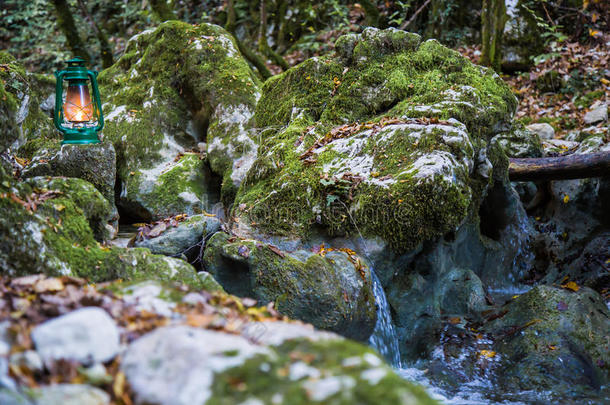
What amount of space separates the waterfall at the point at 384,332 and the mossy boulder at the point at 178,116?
261cm

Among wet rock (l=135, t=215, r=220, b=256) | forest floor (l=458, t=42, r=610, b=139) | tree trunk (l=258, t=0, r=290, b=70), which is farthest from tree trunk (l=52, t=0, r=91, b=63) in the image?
forest floor (l=458, t=42, r=610, b=139)

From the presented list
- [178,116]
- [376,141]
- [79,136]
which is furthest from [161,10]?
[376,141]

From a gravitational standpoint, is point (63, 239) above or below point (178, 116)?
above

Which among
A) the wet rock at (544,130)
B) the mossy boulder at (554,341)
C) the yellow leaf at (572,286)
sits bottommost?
the yellow leaf at (572,286)

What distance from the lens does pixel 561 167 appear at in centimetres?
651

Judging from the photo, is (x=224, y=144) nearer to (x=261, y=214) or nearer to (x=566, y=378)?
(x=261, y=214)

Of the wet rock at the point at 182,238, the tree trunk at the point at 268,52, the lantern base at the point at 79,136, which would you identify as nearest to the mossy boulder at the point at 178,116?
the lantern base at the point at 79,136

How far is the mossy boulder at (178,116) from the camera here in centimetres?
679

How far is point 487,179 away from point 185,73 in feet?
16.0

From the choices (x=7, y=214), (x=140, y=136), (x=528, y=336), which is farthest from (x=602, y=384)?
(x=140, y=136)

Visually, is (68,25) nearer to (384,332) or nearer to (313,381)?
(384,332)

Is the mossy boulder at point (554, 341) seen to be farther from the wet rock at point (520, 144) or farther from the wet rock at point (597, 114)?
the wet rock at point (597, 114)

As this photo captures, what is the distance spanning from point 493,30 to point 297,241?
8.21 metres

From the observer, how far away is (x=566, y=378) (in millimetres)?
4418
